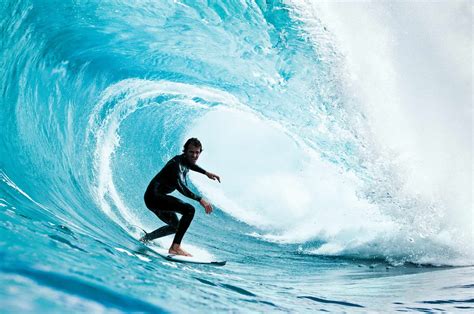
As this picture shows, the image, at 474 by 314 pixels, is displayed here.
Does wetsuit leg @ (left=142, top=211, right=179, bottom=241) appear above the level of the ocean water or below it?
below

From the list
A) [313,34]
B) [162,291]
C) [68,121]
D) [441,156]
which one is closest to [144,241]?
[162,291]

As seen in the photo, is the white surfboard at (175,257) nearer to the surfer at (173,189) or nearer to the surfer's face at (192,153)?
the surfer at (173,189)

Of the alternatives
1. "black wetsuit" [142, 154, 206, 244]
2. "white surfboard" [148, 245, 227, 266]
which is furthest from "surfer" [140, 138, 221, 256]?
"white surfboard" [148, 245, 227, 266]

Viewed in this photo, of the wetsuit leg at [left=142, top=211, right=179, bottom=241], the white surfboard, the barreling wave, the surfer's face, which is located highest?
the barreling wave

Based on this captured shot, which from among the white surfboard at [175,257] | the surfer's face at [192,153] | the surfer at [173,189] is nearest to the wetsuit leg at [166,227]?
the surfer at [173,189]

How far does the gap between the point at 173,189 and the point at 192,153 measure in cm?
45

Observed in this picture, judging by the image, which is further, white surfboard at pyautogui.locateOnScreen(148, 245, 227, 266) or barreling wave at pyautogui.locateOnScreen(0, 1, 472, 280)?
barreling wave at pyautogui.locateOnScreen(0, 1, 472, 280)

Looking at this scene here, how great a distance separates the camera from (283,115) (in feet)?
26.9

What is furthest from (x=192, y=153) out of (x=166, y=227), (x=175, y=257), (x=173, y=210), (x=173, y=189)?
A: (x=175, y=257)

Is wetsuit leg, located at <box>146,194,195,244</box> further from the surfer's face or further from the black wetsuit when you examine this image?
the surfer's face

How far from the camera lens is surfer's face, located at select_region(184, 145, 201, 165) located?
15.0 ft

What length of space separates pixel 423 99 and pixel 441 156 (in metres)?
1.11

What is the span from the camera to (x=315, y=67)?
7117 mm

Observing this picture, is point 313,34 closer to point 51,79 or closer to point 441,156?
point 441,156
